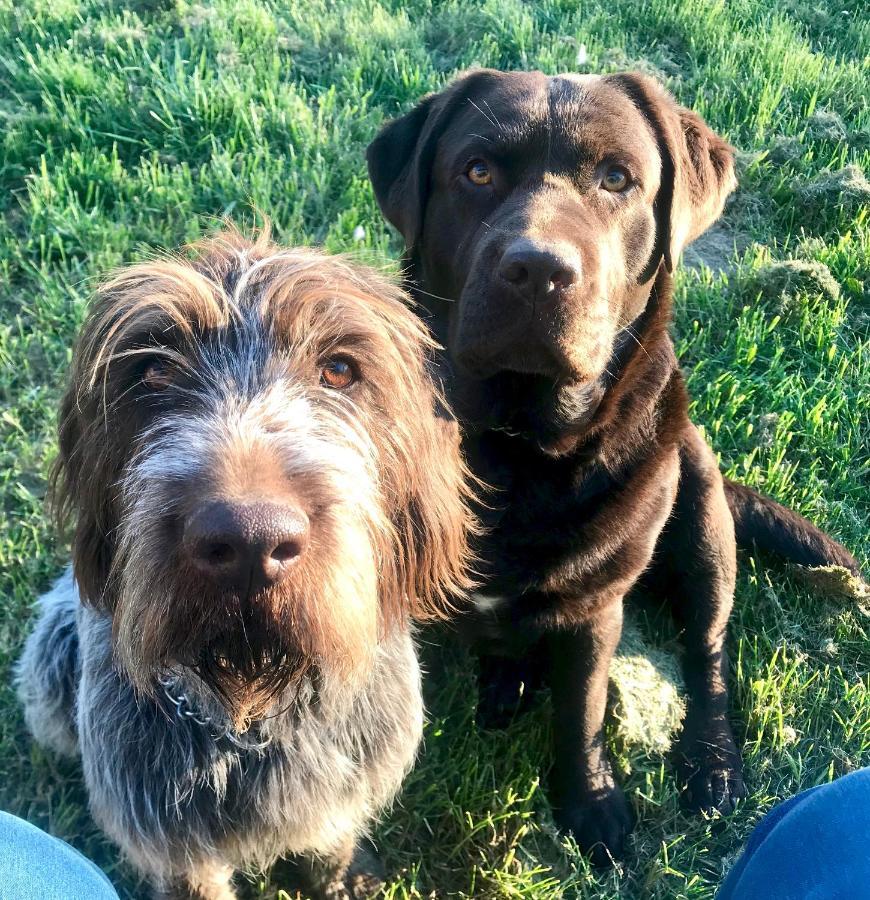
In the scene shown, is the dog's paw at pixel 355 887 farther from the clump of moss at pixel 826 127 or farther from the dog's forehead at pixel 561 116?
the clump of moss at pixel 826 127

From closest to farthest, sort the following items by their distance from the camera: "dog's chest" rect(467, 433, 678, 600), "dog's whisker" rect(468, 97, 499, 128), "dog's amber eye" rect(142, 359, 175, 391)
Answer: "dog's amber eye" rect(142, 359, 175, 391), "dog's chest" rect(467, 433, 678, 600), "dog's whisker" rect(468, 97, 499, 128)

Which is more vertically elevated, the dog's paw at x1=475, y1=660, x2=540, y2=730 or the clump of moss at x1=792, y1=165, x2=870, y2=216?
the clump of moss at x1=792, y1=165, x2=870, y2=216

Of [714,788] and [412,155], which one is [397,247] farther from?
[714,788]

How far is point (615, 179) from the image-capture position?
97.7 inches

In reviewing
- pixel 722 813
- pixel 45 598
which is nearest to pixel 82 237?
pixel 45 598

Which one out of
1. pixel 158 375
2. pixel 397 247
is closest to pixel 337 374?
pixel 158 375

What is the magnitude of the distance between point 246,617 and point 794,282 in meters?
3.32

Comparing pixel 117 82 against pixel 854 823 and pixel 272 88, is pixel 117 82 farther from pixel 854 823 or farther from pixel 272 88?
pixel 854 823

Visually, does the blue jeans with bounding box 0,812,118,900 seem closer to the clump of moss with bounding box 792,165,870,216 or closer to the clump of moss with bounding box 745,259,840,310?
the clump of moss with bounding box 745,259,840,310

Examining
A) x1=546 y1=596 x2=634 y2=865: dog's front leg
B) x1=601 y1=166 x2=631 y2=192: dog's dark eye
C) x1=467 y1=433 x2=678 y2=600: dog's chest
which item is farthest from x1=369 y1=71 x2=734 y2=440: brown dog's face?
x1=546 y1=596 x2=634 y2=865: dog's front leg

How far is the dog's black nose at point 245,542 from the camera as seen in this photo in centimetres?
136

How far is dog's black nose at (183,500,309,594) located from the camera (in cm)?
136

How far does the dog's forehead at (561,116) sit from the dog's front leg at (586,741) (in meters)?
1.34

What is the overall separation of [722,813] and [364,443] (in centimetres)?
185
